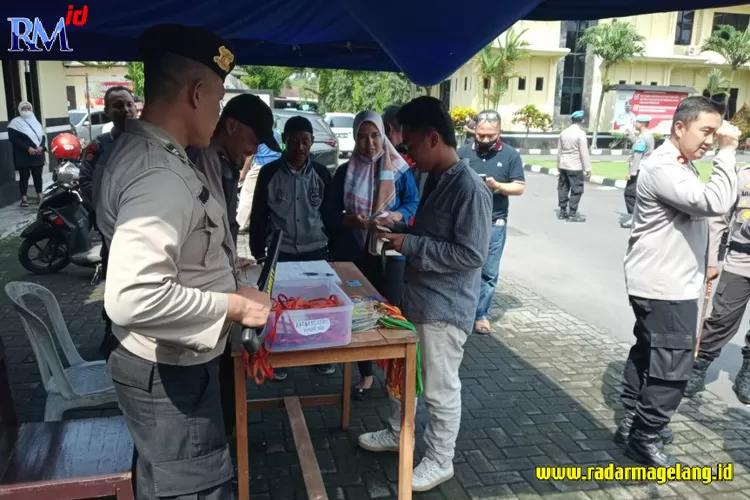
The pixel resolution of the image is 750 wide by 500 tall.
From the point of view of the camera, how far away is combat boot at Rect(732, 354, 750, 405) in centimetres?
397

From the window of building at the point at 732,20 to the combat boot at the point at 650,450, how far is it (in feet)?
110

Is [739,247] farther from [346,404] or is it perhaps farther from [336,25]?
[336,25]

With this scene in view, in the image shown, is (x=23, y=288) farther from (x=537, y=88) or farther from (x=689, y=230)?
(x=537, y=88)

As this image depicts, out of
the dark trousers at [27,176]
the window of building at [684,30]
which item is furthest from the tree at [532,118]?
the dark trousers at [27,176]

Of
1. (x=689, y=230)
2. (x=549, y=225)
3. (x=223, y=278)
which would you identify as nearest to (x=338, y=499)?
(x=223, y=278)

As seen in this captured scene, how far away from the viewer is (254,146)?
2.98 meters

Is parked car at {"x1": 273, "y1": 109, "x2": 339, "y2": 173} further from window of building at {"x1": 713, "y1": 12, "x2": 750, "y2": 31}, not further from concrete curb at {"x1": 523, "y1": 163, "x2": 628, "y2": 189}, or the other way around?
window of building at {"x1": 713, "y1": 12, "x2": 750, "y2": 31}

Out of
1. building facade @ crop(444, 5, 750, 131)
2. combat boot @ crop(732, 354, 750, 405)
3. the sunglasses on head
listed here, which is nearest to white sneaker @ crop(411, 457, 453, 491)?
combat boot @ crop(732, 354, 750, 405)

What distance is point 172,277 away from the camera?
1.55 meters

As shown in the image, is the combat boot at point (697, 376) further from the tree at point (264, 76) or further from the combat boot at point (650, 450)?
the tree at point (264, 76)

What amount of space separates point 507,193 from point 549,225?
5.36m

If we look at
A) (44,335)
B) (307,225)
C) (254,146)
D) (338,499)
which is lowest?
(338,499)

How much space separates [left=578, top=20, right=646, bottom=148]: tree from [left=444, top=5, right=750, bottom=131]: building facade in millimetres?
1353

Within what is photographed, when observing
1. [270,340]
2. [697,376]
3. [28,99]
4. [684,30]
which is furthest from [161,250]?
[684,30]
